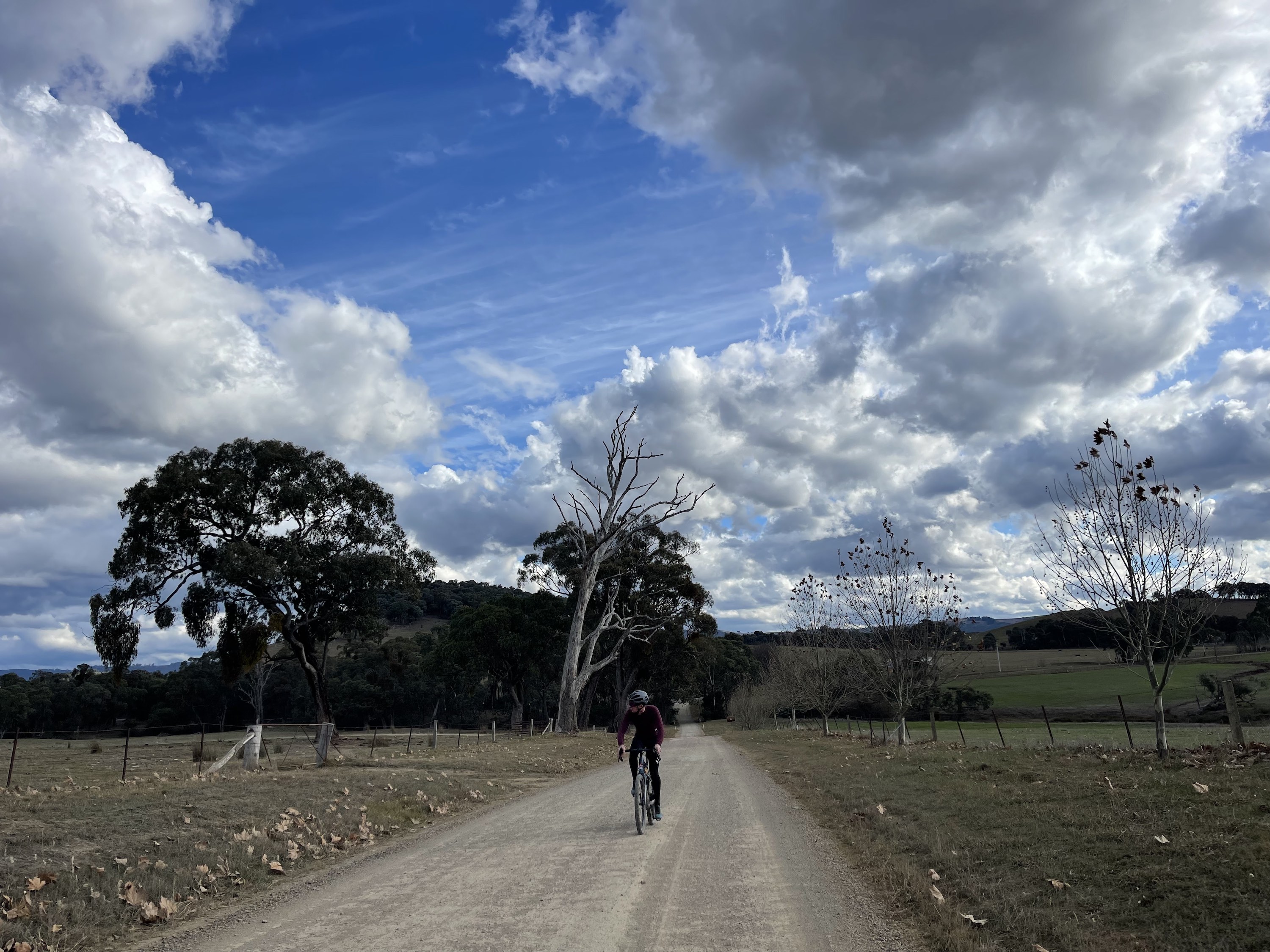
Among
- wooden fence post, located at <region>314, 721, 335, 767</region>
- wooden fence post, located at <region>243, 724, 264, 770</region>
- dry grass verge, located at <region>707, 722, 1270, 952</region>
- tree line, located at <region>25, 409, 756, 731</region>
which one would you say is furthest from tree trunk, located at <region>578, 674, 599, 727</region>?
dry grass verge, located at <region>707, 722, 1270, 952</region>

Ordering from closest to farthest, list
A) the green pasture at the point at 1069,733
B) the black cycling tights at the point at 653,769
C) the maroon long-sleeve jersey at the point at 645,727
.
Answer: the black cycling tights at the point at 653,769 → the maroon long-sleeve jersey at the point at 645,727 → the green pasture at the point at 1069,733

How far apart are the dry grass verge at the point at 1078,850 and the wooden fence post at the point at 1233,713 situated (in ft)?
2.18

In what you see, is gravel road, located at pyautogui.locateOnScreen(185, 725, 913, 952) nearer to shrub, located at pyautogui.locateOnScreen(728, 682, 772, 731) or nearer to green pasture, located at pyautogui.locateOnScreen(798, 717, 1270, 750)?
green pasture, located at pyautogui.locateOnScreen(798, 717, 1270, 750)

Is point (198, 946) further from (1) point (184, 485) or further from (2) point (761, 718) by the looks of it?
(2) point (761, 718)

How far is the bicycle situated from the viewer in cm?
1023

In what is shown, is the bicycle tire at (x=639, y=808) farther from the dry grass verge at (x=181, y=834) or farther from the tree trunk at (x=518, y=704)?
the tree trunk at (x=518, y=704)

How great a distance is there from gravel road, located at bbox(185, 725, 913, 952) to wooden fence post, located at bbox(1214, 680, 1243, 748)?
28.5 feet

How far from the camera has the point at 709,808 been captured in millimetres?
12719

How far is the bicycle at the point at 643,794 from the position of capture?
10.2 metres

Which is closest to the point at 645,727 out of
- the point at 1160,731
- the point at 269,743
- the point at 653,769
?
the point at 653,769

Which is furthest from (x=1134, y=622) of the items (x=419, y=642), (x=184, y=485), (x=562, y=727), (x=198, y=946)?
(x=419, y=642)

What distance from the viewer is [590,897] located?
685 cm

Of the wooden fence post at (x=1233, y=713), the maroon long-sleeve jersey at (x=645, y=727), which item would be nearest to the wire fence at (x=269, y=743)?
the maroon long-sleeve jersey at (x=645, y=727)

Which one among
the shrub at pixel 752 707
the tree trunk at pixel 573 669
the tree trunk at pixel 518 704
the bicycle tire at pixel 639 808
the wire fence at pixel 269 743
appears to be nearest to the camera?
the bicycle tire at pixel 639 808
